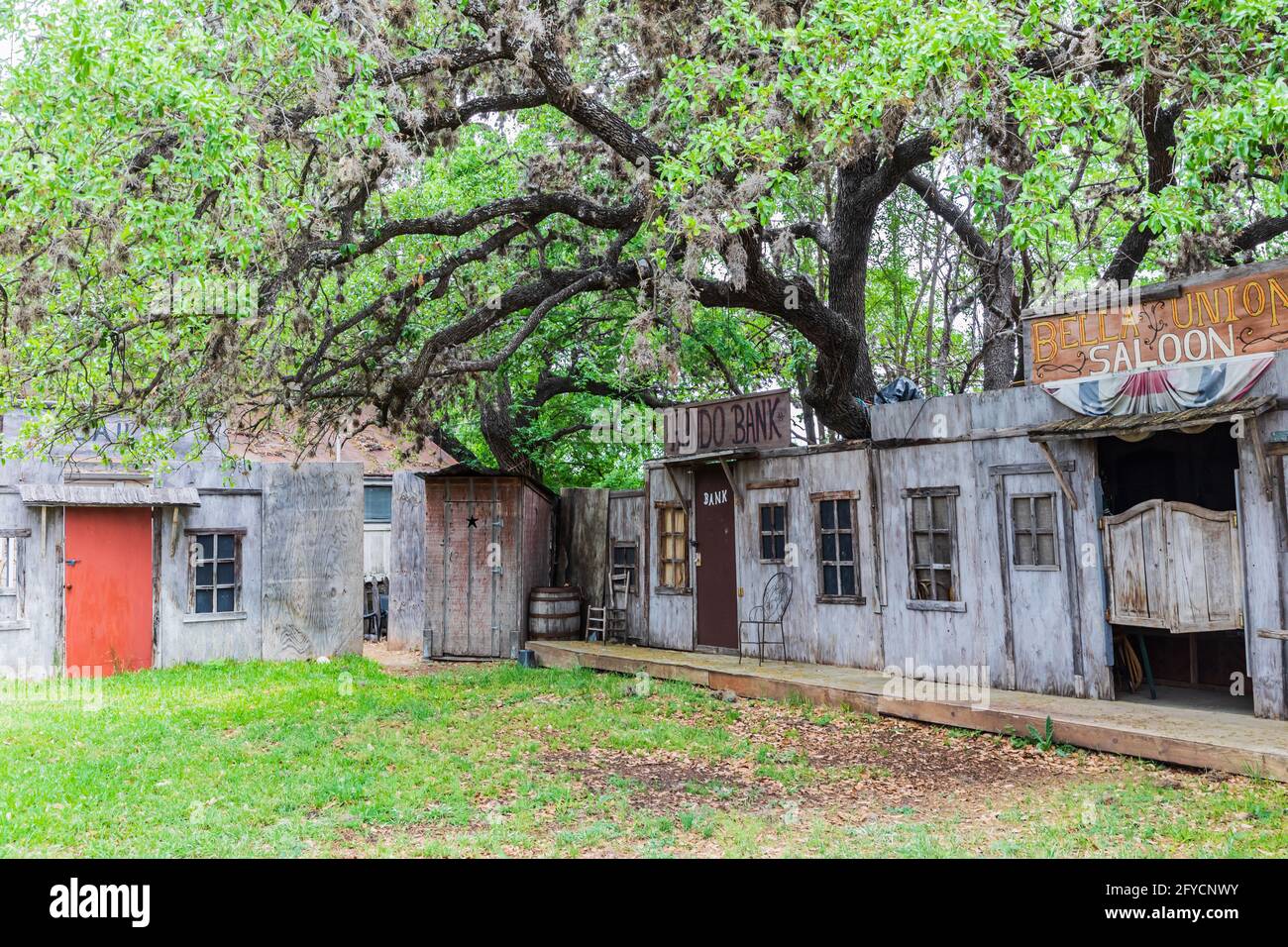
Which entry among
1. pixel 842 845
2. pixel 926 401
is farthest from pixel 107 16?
pixel 926 401

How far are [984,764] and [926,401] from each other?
454 cm

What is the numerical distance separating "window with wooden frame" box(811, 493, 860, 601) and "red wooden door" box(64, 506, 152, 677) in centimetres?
1000

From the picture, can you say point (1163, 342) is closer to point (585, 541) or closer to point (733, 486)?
point (733, 486)

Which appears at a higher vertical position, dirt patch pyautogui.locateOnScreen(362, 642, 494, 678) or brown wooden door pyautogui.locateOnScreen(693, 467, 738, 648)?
brown wooden door pyautogui.locateOnScreen(693, 467, 738, 648)

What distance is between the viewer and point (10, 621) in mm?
13086

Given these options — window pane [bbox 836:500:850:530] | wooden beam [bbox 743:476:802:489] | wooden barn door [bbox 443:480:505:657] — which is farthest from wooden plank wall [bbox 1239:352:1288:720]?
wooden barn door [bbox 443:480:505:657]

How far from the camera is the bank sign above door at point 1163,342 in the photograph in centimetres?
837

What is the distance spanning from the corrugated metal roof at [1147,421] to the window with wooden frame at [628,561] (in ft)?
23.9

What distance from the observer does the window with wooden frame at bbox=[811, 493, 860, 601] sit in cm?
1208

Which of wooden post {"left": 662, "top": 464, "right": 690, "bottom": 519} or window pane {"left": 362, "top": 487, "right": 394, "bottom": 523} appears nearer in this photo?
wooden post {"left": 662, "top": 464, "right": 690, "bottom": 519}

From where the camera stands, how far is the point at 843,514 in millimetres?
12219

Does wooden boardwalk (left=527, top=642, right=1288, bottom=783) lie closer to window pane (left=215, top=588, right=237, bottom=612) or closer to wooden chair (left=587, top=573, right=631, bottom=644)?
wooden chair (left=587, top=573, right=631, bottom=644)

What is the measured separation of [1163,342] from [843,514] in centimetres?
434
